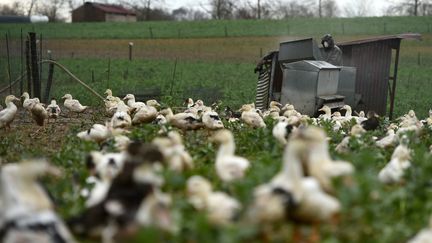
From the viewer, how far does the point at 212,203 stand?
16.3 ft

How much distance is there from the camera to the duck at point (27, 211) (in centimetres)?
423

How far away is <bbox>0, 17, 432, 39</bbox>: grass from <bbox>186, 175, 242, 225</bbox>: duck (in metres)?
37.7

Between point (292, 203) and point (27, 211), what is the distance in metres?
1.91

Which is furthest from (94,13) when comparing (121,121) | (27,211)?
(27,211)

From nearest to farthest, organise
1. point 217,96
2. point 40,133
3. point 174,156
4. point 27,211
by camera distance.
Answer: point 27,211
point 174,156
point 40,133
point 217,96

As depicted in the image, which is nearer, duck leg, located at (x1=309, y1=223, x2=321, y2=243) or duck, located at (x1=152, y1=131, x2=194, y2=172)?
duck leg, located at (x1=309, y1=223, x2=321, y2=243)

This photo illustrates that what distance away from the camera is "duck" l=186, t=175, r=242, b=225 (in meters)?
4.73

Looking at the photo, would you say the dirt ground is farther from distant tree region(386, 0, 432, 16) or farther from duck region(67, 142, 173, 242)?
distant tree region(386, 0, 432, 16)

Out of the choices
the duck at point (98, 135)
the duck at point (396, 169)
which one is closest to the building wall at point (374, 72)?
the duck at point (98, 135)

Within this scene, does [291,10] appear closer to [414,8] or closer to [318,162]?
[414,8]

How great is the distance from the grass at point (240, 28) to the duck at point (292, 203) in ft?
125

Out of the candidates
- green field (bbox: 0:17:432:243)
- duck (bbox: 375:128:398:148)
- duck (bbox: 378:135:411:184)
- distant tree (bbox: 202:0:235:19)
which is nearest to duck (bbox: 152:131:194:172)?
green field (bbox: 0:17:432:243)

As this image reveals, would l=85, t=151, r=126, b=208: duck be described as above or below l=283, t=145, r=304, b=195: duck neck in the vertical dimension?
below

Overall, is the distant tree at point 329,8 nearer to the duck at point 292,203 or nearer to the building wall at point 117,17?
the building wall at point 117,17
